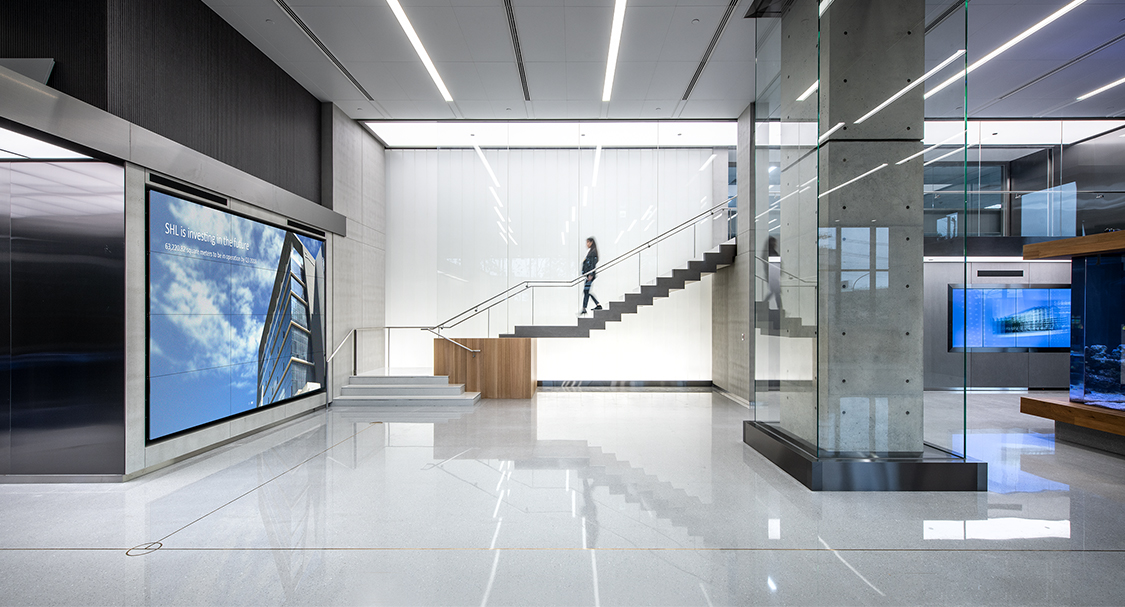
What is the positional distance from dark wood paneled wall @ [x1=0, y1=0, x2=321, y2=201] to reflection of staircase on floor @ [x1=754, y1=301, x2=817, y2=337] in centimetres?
645

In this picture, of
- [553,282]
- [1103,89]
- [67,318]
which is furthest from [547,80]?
[1103,89]

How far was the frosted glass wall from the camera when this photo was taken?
10.7 meters

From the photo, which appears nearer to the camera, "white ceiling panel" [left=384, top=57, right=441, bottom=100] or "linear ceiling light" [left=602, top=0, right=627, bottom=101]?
"linear ceiling light" [left=602, top=0, right=627, bottom=101]

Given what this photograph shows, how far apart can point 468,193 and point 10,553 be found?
8527mm

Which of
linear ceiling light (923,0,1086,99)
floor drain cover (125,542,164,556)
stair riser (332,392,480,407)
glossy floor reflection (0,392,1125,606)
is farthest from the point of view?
stair riser (332,392,480,407)

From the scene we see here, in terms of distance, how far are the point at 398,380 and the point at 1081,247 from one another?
951 centimetres

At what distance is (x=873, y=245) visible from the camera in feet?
15.1

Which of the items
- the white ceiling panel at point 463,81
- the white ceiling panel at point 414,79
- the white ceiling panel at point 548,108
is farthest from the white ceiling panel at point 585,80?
the white ceiling panel at point 414,79

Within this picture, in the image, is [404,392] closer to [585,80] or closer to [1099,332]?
[585,80]

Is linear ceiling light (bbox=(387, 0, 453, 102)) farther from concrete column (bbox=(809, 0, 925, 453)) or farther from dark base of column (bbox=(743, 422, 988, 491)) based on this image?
dark base of column (bbox=(743, 422, 988, 491))

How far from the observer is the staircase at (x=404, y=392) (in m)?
8.93

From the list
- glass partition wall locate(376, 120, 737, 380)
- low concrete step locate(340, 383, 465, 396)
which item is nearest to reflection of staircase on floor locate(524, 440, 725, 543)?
low concrete step locate(340, 383, 465, 396)

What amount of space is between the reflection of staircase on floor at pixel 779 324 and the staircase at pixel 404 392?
16.5 feet

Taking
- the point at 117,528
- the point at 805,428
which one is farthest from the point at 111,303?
the point at 805,428
